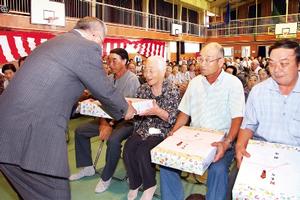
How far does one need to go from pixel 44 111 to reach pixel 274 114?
130 cm

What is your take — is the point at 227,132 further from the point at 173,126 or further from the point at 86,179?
the point at 86,179

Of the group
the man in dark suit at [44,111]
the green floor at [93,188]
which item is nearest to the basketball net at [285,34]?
the green floor at [93,188]

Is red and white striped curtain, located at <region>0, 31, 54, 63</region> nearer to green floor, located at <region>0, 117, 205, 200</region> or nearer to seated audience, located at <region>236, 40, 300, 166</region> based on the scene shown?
green floor, located at <region>0, 117, 205, 200</region>

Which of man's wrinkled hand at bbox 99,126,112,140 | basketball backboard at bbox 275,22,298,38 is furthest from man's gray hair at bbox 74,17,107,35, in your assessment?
basketball backboard at bbox 275,22,298,38

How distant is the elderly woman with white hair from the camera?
7.52 feet

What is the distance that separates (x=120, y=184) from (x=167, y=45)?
41.6 feet

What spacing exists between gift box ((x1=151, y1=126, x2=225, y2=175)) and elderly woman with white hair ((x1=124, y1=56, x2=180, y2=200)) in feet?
1.67

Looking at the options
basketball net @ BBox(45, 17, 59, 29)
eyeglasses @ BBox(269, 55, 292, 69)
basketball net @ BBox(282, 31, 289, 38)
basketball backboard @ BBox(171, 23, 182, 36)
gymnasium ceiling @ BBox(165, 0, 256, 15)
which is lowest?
eyeglasses @ BBox(269, 55, 292, 69)

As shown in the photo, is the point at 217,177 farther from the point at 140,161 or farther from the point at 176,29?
the point at 176,29

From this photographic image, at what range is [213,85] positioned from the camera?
7.12ft

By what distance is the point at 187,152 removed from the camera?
60.2 inches

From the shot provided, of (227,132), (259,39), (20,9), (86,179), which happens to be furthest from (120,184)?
(259,39)

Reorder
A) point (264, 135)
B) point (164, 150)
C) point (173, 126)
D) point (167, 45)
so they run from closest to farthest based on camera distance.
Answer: point (164, 150) → point (264, 135) → point (173, 126) → point (167, 45)

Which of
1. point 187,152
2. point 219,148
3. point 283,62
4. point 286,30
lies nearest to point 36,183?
point 187,152
